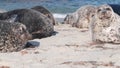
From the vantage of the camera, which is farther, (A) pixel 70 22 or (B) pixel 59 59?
(A) pixel 70 22

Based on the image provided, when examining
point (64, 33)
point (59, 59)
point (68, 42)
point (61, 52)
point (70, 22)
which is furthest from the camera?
point (70, 22)

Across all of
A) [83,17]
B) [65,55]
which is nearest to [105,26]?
[65,55]

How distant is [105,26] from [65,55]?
1.97m

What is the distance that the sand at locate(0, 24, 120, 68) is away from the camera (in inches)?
278

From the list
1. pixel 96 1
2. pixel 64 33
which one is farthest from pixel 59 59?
pixel 96 1

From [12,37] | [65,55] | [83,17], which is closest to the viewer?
[65,55]

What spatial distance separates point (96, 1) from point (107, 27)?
21723 millimetres

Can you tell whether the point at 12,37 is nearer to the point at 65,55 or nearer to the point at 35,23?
the point at 65,55

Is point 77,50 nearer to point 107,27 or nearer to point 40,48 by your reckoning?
point 40,48

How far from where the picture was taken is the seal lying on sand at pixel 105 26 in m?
9.24

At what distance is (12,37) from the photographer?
8.31 metres

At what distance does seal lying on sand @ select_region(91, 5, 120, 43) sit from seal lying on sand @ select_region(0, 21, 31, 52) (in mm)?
1754

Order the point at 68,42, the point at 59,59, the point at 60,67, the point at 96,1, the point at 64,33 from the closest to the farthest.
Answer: the point at 60,67 < the point at 59,59 < the point at 68,42 < the point at 64,33 < the point at 96,1

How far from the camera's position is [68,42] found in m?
9.38
